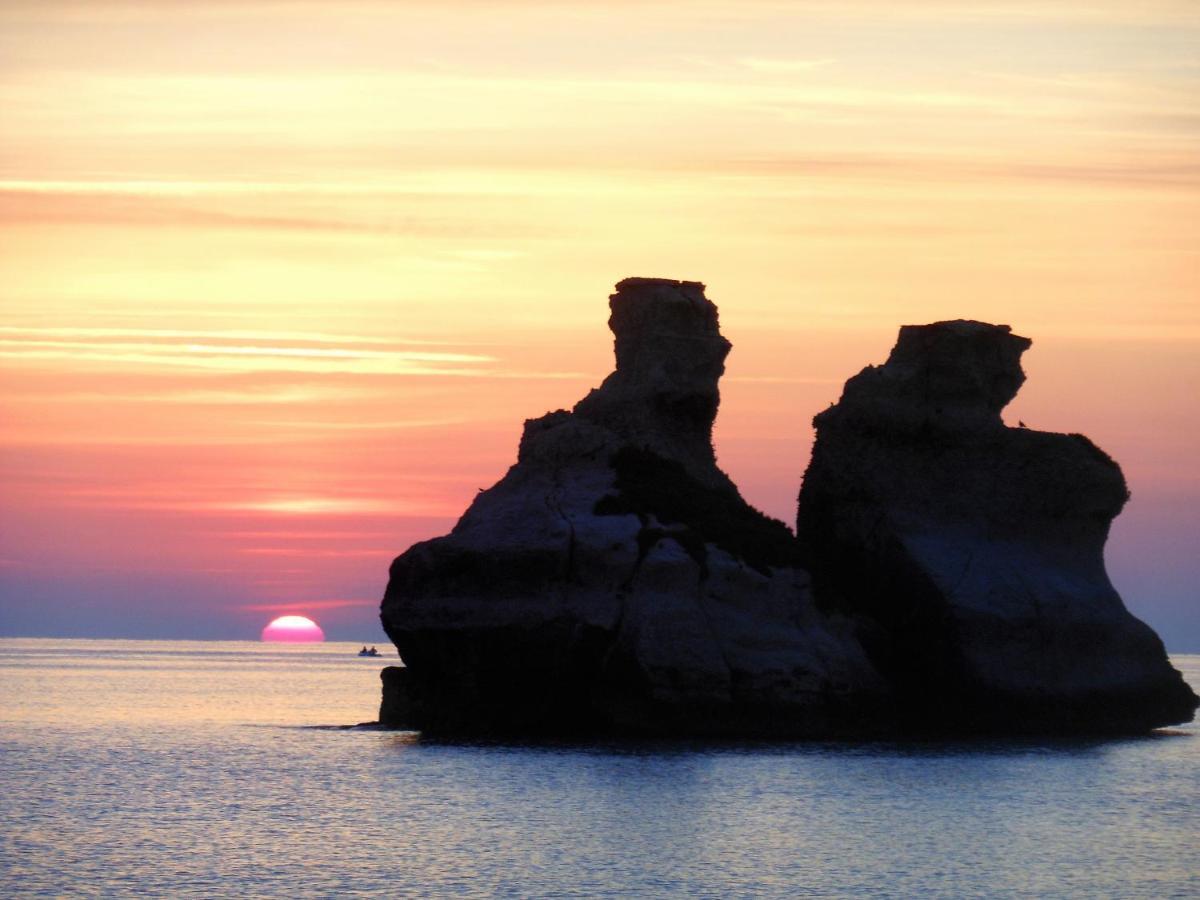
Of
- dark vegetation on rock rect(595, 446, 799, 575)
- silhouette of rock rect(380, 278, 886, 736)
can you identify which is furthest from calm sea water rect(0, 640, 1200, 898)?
dark vegetation on rock rect(595, 446, 799, 575)

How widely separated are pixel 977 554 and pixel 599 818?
82.1 feet

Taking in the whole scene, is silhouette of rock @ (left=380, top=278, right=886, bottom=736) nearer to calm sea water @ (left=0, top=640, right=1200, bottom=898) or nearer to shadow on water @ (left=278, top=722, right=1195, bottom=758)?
shadow on water @ (left=278, top=722, right=1195, bottom=758)

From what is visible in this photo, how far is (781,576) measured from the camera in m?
72.1

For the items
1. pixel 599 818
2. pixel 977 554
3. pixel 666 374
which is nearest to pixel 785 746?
pixel 977 554

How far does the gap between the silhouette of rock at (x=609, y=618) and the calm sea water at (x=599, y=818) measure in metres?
1.50

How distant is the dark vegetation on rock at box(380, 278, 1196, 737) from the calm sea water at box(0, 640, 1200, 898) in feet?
5.68

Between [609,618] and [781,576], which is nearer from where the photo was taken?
[609,618]

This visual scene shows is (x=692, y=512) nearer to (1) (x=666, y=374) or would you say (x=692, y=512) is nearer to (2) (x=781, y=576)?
(2) (x=781, y=576)

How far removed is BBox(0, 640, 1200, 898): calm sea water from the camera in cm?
4666

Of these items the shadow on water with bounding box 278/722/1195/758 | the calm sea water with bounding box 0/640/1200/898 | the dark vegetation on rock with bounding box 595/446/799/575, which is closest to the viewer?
the calm sea water with bounding box 0/640/1200/898

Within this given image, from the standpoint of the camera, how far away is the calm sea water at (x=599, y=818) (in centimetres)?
4666

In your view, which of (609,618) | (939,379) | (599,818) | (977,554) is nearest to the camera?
(599,818)

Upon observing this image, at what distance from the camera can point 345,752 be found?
73750 mm

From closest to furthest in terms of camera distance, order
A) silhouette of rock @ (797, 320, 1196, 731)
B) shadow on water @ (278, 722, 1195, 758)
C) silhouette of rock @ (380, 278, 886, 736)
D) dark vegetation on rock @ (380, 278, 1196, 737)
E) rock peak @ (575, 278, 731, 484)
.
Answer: silhouette of rock @ (380, 278, 886, 736) → shadow on water @ (278, 722, 1195, 758) → dark vegetation on rock @ (380, 278, 1196, 737) → silhouette of rock @ (797, 320, 1196, 731) → rock peak @ (575, 278, 731, 484)
